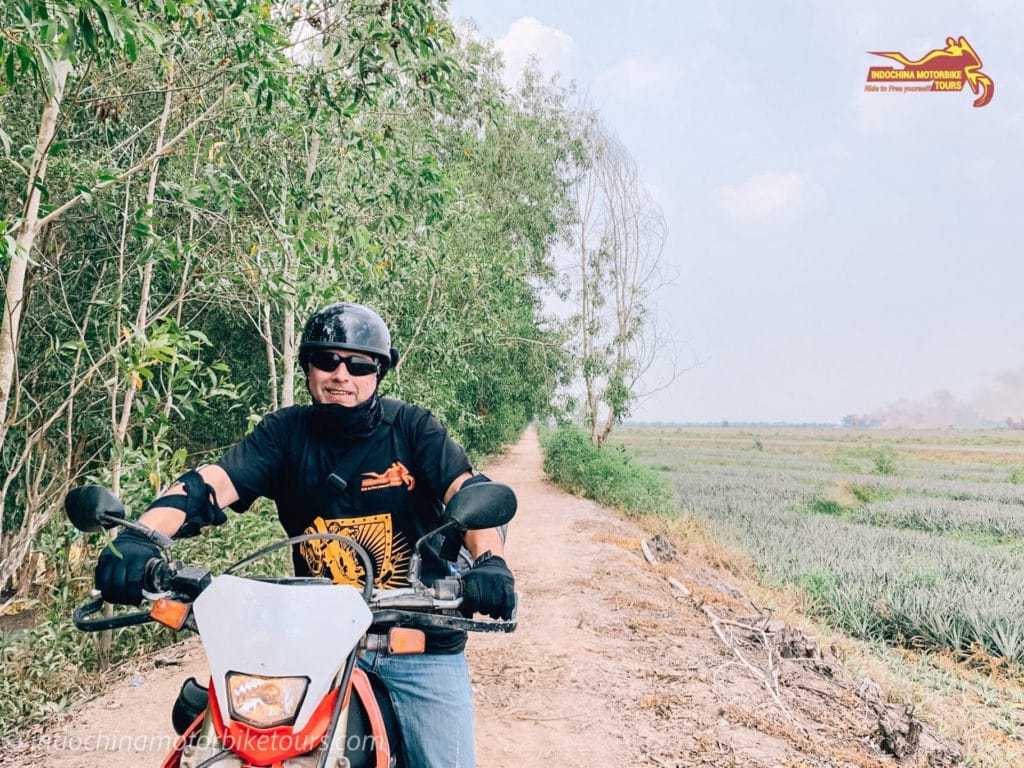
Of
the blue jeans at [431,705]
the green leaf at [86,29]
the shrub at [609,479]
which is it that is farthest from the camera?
the shrub at [609,479]

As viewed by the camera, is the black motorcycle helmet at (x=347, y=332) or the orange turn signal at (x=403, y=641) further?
the black motorcycle helmet at (x=347, y=332)

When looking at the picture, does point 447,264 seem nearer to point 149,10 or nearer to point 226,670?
point 149,10

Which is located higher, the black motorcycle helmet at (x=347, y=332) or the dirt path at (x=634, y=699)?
the black motorcycle helmet at (x=347, y=332)

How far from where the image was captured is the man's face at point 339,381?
7.38 ft

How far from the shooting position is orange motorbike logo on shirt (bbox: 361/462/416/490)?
2.27m

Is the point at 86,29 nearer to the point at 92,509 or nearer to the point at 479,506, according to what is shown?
the point at 92,509

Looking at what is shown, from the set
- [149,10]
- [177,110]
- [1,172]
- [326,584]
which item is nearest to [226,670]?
[326,584]

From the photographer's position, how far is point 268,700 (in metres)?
1.31

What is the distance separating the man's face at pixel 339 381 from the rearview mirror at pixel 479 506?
0.67m

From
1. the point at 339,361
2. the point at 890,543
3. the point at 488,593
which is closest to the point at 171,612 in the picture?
the point at 488,593

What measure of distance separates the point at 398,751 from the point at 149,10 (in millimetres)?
3409

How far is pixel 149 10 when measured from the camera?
339 centimetres

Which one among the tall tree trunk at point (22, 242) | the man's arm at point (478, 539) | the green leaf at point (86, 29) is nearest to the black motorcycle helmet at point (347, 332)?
the man's arm at point (478, 539)

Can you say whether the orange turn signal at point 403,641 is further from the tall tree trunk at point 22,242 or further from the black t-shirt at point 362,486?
the tall tree trunk at point 22,242
